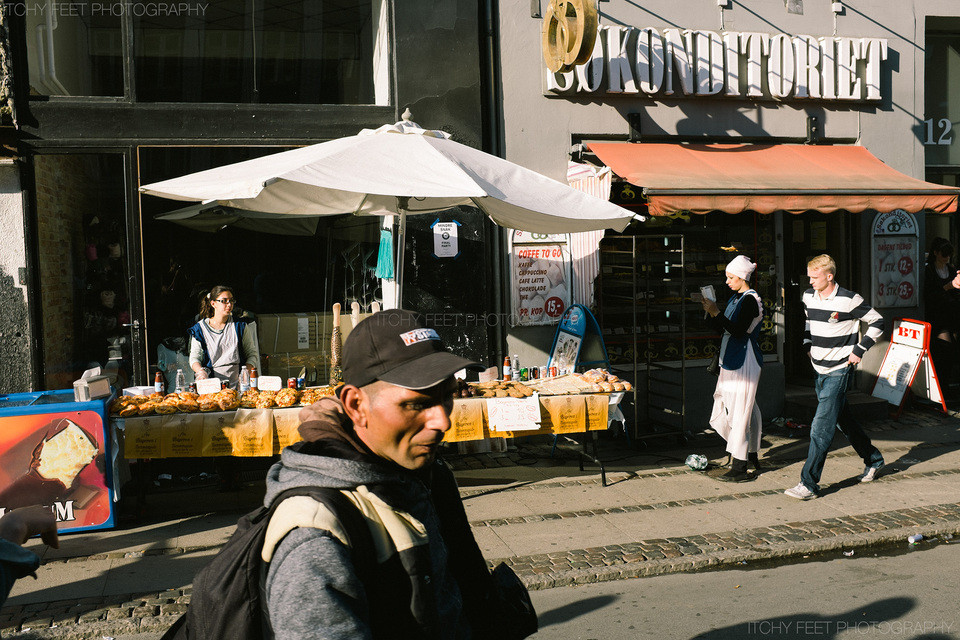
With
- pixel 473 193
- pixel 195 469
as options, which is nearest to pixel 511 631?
pixel 473 193

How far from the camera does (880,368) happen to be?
10367 millimetres

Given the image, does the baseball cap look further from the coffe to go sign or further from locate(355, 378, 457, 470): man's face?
the coffe to go sign

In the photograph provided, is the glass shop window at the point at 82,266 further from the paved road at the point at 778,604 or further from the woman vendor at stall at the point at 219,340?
the paved road at the point at 778,604

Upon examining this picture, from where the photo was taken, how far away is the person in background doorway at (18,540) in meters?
2.38

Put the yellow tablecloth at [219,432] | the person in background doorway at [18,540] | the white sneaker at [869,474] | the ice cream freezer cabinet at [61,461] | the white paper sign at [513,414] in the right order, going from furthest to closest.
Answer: the white sneaker at [869,474] → the white paper sign at [513,414] → the yellow tablecloth at [219,432] → the ice cream freezer cabinet at [61,461] → the person in background doorway at [18,540]

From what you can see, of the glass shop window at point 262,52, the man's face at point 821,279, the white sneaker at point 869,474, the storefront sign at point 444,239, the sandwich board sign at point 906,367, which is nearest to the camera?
the man's face at point 821,279

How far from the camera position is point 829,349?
23.0ft

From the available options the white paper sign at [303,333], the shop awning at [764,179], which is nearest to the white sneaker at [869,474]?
the shop awning at [764,179]

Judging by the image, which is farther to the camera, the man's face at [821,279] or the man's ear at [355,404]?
the man's face at [821,279]

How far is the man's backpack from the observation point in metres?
1.75

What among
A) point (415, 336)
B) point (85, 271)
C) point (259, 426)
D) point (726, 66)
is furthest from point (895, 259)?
point (415, 336)

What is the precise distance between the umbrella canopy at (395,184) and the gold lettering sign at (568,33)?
6.04ft

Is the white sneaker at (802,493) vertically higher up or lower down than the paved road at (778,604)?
higher up

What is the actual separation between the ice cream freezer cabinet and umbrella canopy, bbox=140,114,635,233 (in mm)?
1736
